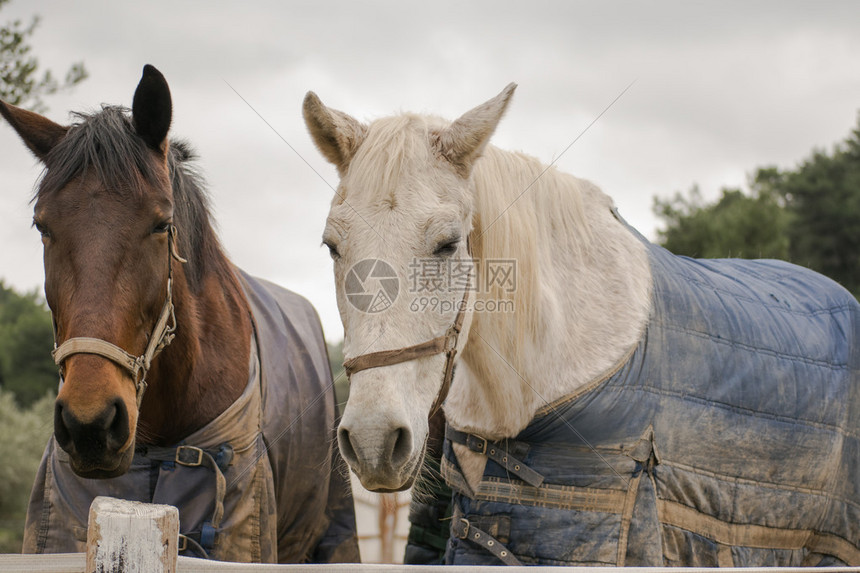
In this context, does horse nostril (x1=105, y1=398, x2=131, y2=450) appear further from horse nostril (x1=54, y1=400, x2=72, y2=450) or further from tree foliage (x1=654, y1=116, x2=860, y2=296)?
tree foliage (x1=654, y1=116, x2=860, y2=296)

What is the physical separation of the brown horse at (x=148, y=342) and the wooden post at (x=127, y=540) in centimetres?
85

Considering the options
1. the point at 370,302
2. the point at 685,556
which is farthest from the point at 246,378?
the point at 685,556

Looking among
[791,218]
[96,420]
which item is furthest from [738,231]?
[96,420]

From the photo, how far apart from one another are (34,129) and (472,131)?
1.73 metres

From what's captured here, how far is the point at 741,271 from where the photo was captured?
379cm

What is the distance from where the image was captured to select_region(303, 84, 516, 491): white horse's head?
7.23ft

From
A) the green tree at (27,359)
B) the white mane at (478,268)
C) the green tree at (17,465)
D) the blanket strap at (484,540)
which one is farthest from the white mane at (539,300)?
the green tree at (27,359)

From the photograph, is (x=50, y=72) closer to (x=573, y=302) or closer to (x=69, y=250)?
(x=69, y=250)

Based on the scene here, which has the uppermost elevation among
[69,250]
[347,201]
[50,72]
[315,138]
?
[50,72]

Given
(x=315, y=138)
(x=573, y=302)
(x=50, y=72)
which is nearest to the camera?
(x=315, y=138)

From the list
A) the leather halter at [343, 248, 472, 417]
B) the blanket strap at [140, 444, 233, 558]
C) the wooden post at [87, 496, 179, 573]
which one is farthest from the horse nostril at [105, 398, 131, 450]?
the wooden post at [87, 496, 179, 573]

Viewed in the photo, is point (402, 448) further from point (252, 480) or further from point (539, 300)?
point (252, 480)

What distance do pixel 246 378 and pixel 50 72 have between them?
5684 mm

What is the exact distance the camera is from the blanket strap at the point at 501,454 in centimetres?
274
